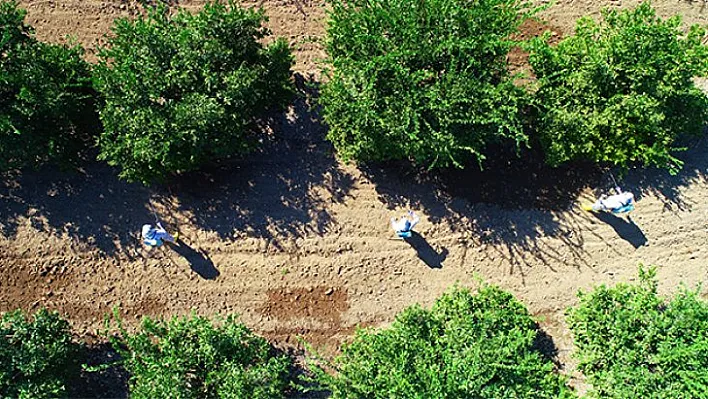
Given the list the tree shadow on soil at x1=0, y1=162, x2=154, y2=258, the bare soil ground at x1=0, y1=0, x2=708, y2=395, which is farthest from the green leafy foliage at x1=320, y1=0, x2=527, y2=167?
the tree shadow on soil at x1=0, y1=162, x2=154, y2=258

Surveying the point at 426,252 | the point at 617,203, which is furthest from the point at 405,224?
the point at 617,203

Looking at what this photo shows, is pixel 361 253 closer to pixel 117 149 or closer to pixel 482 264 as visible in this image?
pixel 482 264

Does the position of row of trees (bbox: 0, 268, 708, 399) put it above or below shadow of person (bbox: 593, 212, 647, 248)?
below

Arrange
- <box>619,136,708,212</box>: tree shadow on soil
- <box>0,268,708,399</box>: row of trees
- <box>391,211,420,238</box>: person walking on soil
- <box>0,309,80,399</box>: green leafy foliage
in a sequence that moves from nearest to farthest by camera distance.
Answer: <box>0,268,708,399</box>: row of trees
<box>0,309,80,399</box>: green leafy foliage
<box>391,211,420,238</box>: person walking on soil
<box>619,136,708,212</box>: tree shadow on soil

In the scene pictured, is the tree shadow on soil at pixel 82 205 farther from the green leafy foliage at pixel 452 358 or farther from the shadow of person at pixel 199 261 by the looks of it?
the green leafy foliage at pixel 452 358

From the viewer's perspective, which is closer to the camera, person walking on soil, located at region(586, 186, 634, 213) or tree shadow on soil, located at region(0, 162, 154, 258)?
person walking on soil, located at region(586, 186, 634, 213)

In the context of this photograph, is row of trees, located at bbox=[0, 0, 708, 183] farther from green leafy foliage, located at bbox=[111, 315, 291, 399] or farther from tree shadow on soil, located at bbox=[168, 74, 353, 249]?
green leafy foliage, located at bbox=[111, 315, 291, 399]
